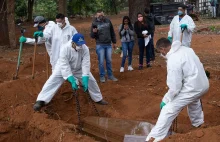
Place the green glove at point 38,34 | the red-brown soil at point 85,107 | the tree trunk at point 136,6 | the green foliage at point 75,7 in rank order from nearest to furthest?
the red-brown soil at point 85,107 < the green glove at point 38,34 < the tree trunk at point 136,6 < the green foliage at point 75,7

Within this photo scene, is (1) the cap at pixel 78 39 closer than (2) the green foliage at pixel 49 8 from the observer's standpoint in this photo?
Yes

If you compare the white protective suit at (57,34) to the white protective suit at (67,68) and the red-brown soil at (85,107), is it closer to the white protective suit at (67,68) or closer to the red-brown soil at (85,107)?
the red-brown soil at (85,107)

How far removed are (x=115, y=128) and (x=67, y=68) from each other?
1.59 meters

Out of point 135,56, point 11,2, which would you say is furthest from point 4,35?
point 135,56

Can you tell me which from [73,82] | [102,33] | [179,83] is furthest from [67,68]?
[179,83]

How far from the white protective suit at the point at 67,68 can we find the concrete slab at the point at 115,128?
971mm

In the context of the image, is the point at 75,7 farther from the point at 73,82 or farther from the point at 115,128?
the point at 115,128

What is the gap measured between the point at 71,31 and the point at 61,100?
1.68 meters

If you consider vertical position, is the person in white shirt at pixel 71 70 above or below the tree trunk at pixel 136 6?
below

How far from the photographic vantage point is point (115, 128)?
718cm

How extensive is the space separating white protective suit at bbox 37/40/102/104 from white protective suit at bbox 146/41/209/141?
8.22ft

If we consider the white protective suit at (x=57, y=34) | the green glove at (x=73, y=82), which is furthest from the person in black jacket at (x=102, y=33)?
the green glove at (x=73, y=82)

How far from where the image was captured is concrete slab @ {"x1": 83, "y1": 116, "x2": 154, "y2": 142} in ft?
22.5

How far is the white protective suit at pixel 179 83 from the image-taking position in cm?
570
